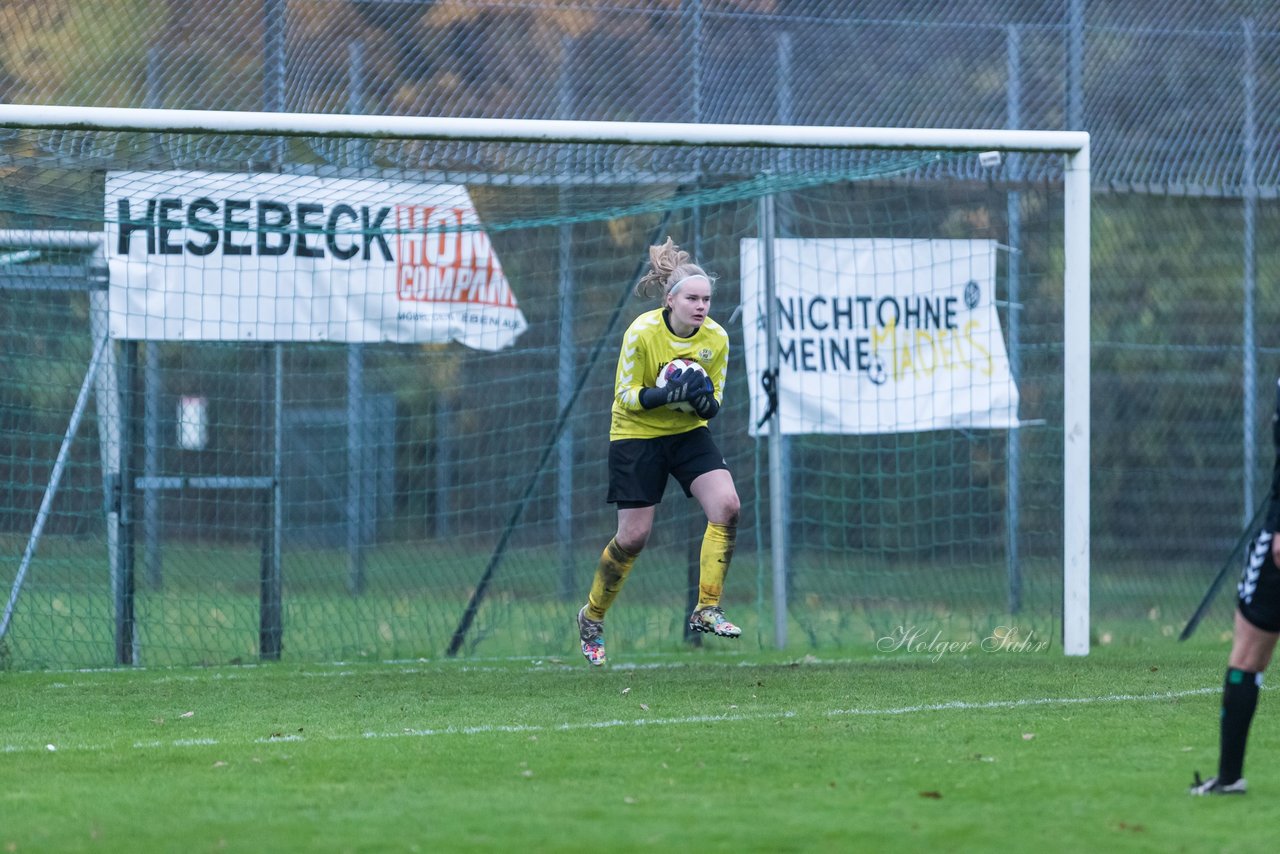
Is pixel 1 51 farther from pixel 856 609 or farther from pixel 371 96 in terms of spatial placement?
pixel 856 609

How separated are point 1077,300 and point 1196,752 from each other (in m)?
3.60

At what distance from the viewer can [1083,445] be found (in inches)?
337

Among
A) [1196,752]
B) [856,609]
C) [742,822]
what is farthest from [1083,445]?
[742,822]

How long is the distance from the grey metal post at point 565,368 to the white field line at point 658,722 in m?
3.53

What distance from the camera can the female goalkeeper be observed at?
7.59 metres

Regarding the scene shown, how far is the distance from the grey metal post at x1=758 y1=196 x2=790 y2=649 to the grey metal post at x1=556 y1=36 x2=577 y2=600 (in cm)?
122

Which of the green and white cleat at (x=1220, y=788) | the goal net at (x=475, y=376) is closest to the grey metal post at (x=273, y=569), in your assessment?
the goal net at (x=475, y=376)

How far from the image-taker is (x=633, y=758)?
5461mm

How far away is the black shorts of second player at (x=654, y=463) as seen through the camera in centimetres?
783

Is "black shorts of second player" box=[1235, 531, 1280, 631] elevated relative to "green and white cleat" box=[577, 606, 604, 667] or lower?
elevated

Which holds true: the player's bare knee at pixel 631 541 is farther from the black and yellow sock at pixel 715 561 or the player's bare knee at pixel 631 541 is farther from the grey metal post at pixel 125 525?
the grey metal post at pixel 125 525

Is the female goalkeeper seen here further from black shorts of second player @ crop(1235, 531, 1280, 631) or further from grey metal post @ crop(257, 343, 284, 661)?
black shorts of second player @ crop(1235, 531, 1280, 631)

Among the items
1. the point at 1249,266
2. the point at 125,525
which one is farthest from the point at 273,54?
the point at 1249,266
